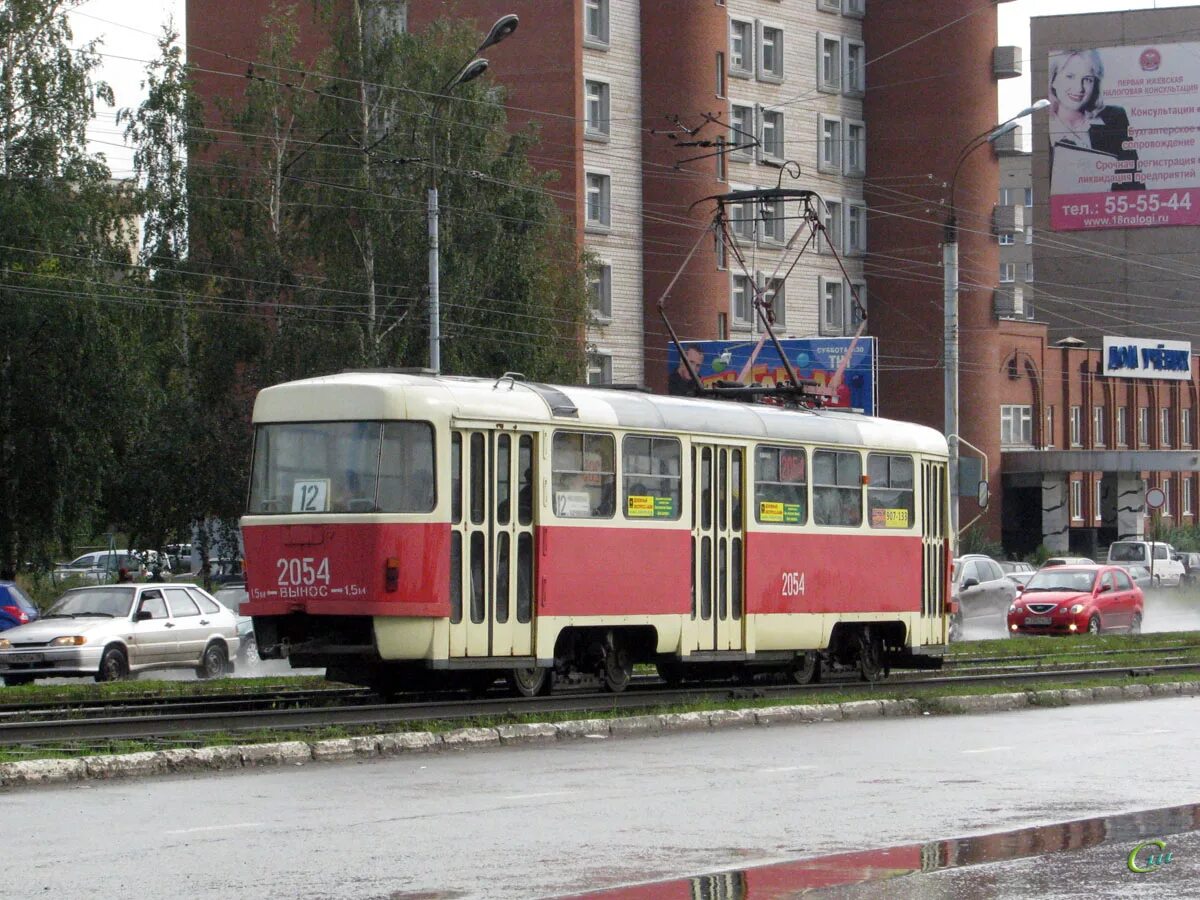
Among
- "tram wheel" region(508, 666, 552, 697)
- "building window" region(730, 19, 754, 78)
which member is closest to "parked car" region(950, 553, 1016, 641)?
"tram wheel" region(508, 666, 552, 697)

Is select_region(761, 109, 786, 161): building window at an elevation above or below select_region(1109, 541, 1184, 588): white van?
above

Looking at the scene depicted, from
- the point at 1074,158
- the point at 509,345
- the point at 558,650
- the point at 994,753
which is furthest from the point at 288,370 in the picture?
the point at 994,753

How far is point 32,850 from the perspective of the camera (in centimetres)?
978

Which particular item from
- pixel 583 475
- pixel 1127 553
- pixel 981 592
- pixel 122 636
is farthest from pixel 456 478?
pixel 1127 553

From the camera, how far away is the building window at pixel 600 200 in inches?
2458

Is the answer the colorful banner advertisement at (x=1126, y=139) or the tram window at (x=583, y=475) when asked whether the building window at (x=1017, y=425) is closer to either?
the colorful banner advertisement at (x=1126, y=139)

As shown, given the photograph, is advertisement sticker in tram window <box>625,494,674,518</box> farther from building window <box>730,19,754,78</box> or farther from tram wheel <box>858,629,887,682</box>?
→ building window <box>730,19,754,78</box>

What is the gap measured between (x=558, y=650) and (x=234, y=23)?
4917 centimetres

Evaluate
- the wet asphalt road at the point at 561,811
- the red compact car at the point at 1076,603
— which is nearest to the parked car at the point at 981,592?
the red compact car at the point at 1076,603

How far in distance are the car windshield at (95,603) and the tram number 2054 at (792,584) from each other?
8.76 meters

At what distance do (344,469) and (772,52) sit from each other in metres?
52.7

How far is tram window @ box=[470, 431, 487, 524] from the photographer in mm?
18188

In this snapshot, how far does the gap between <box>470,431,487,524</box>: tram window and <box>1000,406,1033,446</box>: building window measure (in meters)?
59.4

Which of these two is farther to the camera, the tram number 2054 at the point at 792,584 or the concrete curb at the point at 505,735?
the tram number 2054 at the point at 792,584
